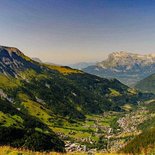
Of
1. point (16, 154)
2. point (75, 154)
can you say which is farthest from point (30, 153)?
point (75, 154)

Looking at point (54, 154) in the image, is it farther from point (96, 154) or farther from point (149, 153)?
point (149, 153)

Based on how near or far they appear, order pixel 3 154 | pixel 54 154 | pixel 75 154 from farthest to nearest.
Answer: pixel 75 154 < pixel 54 154 < pixel 3 154

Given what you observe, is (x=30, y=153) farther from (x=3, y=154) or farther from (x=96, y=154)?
(x=96, y=154)

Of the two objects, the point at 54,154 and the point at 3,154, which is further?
the point at 54,154

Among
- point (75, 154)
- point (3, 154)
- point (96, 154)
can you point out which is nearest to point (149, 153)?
point (96, 154)

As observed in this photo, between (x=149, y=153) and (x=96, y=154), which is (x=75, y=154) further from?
(x=149, y=153)

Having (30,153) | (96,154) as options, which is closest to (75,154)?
(96,154)

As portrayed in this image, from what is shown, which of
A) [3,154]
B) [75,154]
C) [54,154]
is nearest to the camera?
[3,154]
